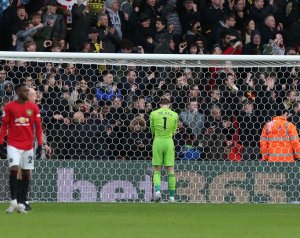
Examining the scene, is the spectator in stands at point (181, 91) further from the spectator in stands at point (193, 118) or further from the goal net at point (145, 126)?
the spectator in stands at point (193, 118)

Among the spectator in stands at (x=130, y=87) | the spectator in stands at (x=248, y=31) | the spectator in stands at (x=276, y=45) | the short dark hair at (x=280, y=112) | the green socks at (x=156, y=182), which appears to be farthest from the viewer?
the spectator in stands at (x=248, y=31)

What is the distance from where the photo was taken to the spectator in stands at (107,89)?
20.0m

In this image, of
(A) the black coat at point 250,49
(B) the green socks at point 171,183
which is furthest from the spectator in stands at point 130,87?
(A) the black coat at point 250,49

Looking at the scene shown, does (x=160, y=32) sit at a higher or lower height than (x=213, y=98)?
higher

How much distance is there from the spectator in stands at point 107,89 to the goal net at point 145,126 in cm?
2

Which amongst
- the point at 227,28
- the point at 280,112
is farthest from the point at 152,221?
the point at 227,28

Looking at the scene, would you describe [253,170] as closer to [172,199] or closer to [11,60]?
[172,199]

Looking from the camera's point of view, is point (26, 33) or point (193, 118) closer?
point (193, 118)

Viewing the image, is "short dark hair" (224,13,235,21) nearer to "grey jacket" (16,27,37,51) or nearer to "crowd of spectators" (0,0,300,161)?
"crowd of spectators" (0,0,300,161)

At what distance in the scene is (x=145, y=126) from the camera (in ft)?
67.7

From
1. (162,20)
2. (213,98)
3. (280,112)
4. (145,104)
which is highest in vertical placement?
Result: (162,20)

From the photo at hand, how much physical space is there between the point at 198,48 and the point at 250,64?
3215 millimetres

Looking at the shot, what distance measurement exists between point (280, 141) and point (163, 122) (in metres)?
2.24

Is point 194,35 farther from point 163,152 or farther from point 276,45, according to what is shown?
point 163,152
